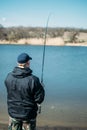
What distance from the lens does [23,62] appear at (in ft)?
12.4

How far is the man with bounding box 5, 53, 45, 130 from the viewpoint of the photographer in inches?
146

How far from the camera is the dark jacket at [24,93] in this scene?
371cm

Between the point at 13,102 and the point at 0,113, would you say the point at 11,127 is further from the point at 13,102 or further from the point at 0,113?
the point at 0,113

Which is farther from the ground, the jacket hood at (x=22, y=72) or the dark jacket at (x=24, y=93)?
the jacket hood at (x=22, y=72)

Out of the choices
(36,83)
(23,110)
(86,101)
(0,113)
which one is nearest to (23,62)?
(36,83)

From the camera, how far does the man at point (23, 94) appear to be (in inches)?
146

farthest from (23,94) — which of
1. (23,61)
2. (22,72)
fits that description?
(23,61)

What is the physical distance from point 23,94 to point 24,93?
0.02m

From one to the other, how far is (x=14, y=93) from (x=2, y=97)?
311 inches

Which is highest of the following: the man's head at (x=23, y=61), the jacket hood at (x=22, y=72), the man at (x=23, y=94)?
the man's head at (x=23, y=61)

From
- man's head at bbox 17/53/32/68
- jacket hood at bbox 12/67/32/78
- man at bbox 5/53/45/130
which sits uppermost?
man's head at bbox 17/53/32/68

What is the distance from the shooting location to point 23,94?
375cm

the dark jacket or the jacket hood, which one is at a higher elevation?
the jacket hood

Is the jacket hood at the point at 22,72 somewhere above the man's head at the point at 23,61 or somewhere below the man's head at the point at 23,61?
below
